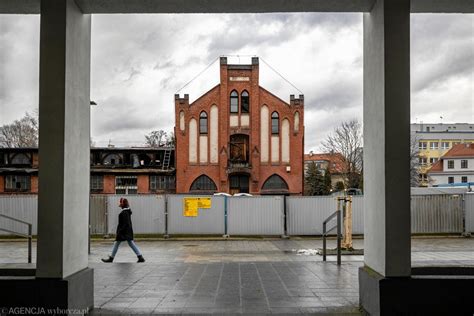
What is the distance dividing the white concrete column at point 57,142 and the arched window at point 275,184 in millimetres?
36324

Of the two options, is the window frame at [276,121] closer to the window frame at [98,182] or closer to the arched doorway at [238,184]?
the arched doorway at [238,184]

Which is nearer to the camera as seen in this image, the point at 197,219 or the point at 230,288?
the point at 230,288

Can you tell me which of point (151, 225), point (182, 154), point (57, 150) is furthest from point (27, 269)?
point (182, 154)

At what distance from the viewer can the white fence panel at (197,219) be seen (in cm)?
2516

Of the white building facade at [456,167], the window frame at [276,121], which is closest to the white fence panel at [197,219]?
the window frame at [276,121]

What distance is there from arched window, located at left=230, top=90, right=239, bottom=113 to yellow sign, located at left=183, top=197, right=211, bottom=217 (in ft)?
58.9

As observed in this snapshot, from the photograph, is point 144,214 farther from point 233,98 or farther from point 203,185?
point 233,98

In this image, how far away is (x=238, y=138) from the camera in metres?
42.4

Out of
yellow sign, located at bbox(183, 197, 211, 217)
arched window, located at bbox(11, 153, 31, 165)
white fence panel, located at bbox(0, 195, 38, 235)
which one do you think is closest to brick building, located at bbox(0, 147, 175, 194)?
arched window, located at bbox(11, 153, 31, 165)

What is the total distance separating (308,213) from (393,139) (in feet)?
64.7

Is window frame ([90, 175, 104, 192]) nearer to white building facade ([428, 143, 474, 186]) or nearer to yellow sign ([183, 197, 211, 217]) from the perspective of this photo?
yellow sign ([183, 197, 211, 217])

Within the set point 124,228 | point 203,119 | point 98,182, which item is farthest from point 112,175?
point 124,228

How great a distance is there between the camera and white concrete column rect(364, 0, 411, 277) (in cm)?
584

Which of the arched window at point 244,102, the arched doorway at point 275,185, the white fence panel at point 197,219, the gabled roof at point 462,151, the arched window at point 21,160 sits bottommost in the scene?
the white fence panel at point 197,219
